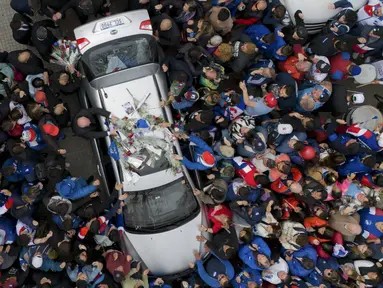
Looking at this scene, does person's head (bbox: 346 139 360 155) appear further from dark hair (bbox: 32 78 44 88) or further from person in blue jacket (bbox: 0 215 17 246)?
person in blue jacket (bbox: 0 215 17 246)

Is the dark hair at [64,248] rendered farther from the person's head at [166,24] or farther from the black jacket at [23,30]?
the person's head at [166,24]

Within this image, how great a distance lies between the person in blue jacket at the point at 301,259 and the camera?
5453mm

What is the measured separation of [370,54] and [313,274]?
3.63 m

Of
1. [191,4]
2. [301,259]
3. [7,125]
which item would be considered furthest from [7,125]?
[301,259]

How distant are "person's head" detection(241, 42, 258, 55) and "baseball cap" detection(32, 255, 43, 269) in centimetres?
396

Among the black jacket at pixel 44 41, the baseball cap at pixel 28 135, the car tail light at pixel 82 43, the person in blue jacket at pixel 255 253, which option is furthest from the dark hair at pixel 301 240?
the black jacket at pixel 44 41

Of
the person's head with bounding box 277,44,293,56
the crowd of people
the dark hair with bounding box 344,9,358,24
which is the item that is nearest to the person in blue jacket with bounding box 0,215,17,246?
the crowd of people

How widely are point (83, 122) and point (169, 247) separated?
2229mm

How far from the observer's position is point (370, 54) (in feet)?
21.0

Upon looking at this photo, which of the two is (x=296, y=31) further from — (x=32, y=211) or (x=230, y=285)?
(x=32, y=211)

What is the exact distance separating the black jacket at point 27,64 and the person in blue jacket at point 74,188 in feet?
5.18

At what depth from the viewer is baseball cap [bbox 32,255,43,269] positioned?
203 inches

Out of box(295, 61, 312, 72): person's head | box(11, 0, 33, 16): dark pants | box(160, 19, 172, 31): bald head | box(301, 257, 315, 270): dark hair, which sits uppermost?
box(11, 0, 33, 16): dark pants

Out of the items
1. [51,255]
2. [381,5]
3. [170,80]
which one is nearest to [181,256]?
[51,255]
